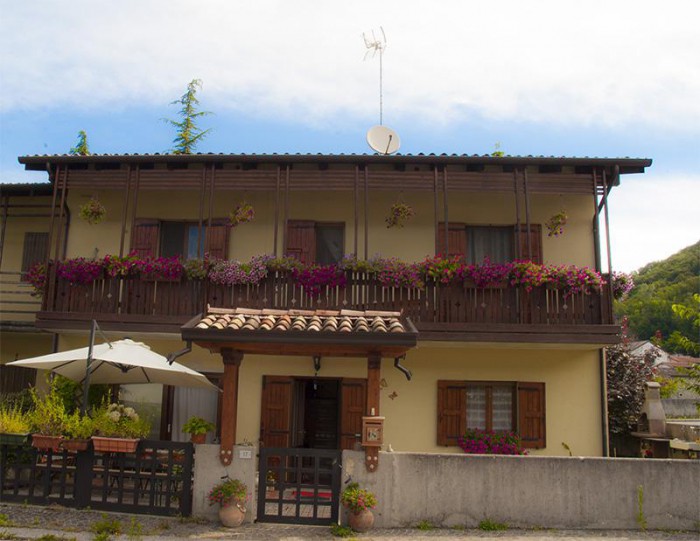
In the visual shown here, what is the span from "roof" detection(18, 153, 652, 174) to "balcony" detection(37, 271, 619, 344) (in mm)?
2221

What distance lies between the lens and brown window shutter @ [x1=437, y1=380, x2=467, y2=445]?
1245cm

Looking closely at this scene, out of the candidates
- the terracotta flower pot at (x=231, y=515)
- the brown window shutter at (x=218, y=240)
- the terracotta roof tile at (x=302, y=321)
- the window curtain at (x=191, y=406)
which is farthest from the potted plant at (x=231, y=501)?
the brown window shutter at (x=218, y=240)

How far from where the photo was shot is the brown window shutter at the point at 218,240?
13.4 m

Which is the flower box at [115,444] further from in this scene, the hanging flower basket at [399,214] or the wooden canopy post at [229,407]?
the hanging flower basket at [399,214]

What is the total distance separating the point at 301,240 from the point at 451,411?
4523mm

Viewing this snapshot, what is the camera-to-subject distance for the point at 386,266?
11812 millimetres

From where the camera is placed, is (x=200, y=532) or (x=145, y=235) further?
(x=145, y=235)

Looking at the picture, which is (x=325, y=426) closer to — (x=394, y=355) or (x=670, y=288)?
(x=394, y=355)

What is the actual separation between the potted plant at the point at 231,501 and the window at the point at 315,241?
5549 millimetres

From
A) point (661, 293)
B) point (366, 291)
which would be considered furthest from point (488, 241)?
point (661, 293)

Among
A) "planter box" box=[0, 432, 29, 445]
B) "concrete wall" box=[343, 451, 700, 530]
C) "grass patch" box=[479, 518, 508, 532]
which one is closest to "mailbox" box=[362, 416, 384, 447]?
"concrete wall" box=[343, 451, 700, 530]

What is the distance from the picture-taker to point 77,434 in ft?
29.4

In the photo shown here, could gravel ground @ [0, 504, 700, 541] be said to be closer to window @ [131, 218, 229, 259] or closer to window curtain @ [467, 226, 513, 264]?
window @ [131, 218, 229, 259]

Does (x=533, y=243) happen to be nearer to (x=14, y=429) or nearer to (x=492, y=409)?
(x=492, y=409)
